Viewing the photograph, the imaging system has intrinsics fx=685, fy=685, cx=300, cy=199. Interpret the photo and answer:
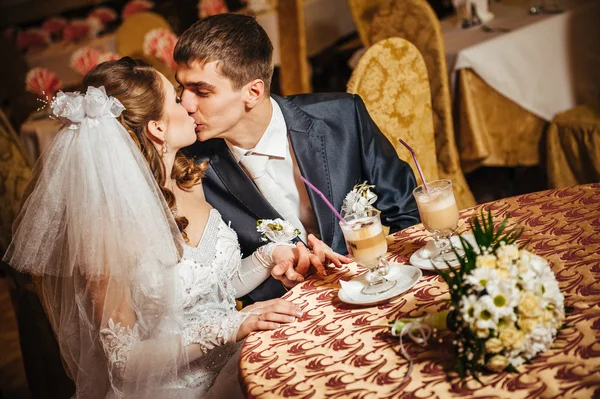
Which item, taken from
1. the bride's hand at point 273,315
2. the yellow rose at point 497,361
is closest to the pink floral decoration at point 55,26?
the bride's hand at point 273,315

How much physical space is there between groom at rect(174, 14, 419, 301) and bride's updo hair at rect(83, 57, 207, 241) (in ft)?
0.76

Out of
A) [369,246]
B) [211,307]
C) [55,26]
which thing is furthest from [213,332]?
[55,26]

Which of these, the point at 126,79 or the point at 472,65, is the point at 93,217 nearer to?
the point at 126,79

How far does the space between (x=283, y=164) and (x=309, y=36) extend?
399 cm

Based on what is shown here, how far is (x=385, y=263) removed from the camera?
1839 mm

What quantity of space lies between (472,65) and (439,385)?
288cm

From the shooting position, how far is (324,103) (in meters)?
2.67

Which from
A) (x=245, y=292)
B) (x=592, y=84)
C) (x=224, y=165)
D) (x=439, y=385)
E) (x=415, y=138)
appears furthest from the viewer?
(x=592, y=84)

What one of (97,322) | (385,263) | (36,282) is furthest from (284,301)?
(36,282)

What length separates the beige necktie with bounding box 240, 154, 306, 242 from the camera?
262 cm

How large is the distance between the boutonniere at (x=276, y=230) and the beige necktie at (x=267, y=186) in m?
0.25

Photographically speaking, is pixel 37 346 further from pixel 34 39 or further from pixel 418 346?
pixel 34 39

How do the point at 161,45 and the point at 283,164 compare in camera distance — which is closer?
the point at 283,164

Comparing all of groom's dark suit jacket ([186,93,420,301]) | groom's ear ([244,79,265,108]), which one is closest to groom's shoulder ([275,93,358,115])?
groom's dark suit jacket ([186,93,420,301])
